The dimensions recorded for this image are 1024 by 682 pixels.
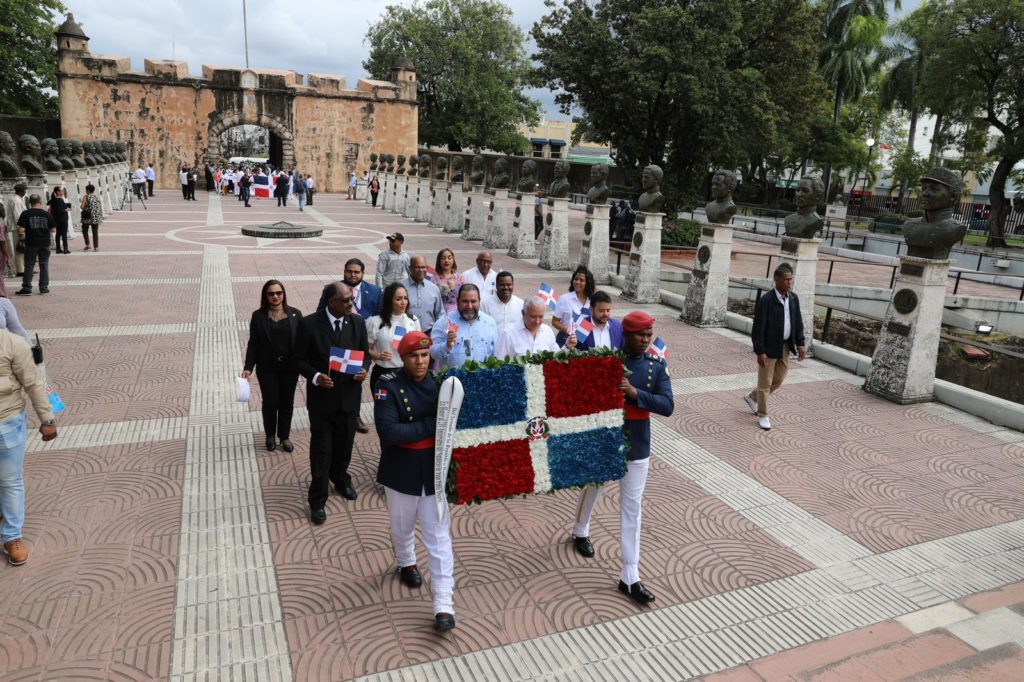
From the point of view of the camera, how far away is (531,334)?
562 cm

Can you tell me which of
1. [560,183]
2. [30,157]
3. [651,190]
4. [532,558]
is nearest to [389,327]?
[532,558]

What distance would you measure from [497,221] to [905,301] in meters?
13.2

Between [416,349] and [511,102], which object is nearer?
[416,349]

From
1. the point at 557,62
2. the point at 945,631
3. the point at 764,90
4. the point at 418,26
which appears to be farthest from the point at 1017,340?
the point at 418,26

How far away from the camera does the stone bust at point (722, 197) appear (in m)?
11.3

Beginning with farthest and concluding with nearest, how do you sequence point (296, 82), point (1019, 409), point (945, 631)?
point (296, 82) < point (1019, 409) < point (945, 631)

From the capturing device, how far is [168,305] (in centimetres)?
1181

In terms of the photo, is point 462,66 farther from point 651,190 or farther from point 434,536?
point 434,536

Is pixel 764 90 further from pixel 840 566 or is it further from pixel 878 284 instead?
pixel 840 566

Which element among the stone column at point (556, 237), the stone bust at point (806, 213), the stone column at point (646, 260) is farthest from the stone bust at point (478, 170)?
the stone bust at point (806, 213)

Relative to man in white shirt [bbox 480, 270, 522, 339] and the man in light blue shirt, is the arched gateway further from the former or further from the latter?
the man in light blue shirt

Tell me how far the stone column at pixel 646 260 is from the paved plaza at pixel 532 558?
217 inches

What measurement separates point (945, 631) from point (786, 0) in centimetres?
2017

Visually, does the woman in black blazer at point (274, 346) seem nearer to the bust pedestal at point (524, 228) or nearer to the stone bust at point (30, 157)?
the stone bust at point (30, 157)
